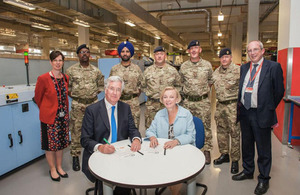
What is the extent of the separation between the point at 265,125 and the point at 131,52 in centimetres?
207

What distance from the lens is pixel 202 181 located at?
288 centimetres

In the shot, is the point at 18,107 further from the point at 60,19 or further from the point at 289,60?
the point at 60,19

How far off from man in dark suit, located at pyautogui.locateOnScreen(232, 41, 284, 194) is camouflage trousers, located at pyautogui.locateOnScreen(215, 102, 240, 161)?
1.02 ft

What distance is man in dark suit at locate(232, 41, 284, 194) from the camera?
2.43m

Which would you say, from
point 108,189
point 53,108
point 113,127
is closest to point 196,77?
point 113,127

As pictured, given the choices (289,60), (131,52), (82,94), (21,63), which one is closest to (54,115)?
(82,94)

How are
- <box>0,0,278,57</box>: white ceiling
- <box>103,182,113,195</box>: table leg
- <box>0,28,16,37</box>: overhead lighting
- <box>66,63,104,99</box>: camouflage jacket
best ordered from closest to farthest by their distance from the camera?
1. <box>103,182,113,195</box>: table leg
2. <box>66,63,104,99</box>: camouflage jacket
3. <box>0,0,278,57</box>: white ceiling
4. <box>0,28,16,37</box>: overhead lighting

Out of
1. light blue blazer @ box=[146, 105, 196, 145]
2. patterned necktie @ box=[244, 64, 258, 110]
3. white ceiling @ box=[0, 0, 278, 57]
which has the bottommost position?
light blue blazer @ box=[146, 105, 196, 145]

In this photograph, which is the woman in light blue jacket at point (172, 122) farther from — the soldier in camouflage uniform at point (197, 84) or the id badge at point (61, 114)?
the id badge at point (61, 114)

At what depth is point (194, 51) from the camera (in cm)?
323

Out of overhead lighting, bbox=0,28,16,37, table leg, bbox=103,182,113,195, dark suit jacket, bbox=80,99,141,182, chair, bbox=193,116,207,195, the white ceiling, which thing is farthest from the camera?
overhead lighting, bbox=0,28,16,37

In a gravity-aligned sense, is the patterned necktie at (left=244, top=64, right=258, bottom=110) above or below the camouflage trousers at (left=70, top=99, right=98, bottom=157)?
above

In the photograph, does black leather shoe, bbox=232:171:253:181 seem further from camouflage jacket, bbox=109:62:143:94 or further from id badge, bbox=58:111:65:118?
id badge, bbox=58:111:65:118

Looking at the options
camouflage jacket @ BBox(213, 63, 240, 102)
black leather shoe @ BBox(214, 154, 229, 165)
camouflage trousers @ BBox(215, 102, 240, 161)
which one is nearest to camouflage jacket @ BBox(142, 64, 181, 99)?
camouflage jacket @ BBox(213, 63, 240, 102)
